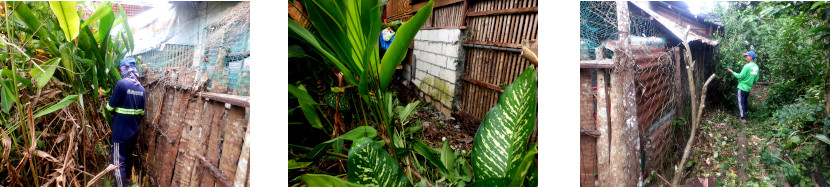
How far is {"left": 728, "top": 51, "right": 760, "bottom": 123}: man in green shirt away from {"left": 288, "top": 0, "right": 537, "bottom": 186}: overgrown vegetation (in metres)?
0.51

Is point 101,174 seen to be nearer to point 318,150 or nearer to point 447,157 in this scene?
point 318,150


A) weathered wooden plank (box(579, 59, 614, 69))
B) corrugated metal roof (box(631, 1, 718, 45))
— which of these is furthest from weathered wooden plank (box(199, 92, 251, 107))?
corrugated metal roof (box(631, 1, 718, 45))

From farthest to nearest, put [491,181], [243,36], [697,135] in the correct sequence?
1. [697,135]
2. [243,36]
3. [491,181]

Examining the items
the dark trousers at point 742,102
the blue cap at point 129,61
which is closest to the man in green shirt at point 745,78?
the dark trousers at point 742,102

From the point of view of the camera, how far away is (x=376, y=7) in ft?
1.90

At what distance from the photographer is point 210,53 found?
2.35 ft

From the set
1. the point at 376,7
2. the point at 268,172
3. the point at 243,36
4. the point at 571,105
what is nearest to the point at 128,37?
the point at 243,36

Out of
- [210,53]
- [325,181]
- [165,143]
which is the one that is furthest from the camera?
[165,143]

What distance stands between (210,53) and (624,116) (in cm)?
95

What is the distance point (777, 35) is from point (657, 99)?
283 millimetres

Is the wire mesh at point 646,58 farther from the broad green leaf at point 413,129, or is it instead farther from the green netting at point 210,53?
the green netting at point 210,53

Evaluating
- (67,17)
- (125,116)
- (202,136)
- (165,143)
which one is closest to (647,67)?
(202,136)

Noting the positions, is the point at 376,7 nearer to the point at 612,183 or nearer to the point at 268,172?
the point at 268,172

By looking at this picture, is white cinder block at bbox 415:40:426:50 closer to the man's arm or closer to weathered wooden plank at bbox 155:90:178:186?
weathered wooden plank at bbox 155:90:178:186
